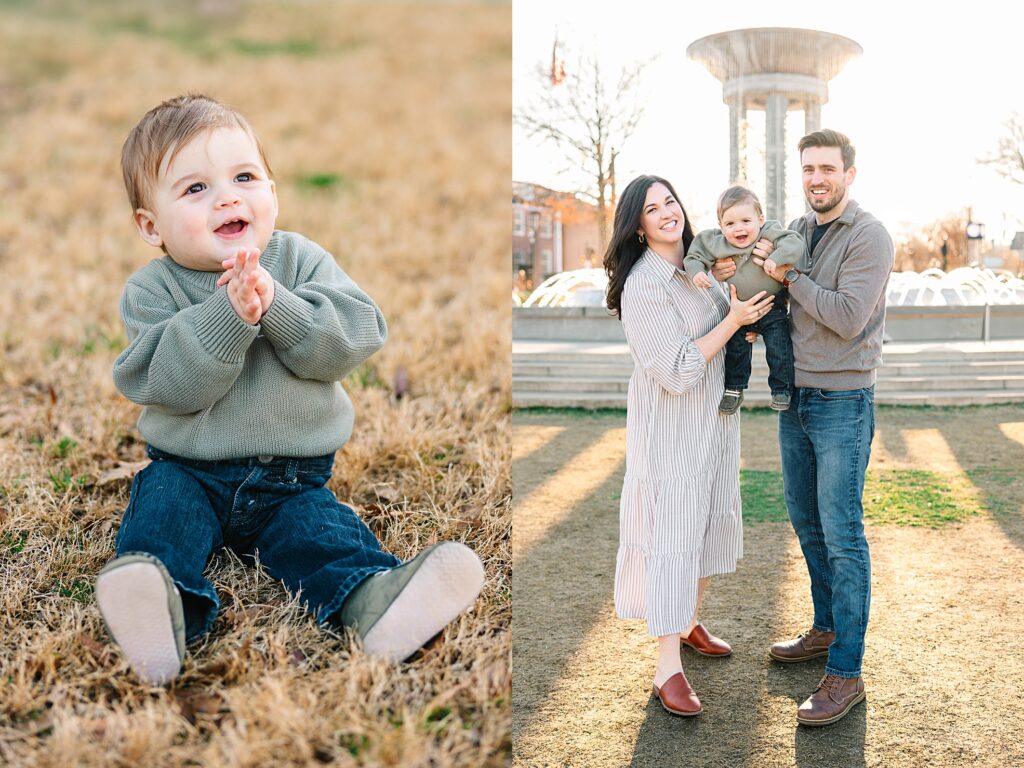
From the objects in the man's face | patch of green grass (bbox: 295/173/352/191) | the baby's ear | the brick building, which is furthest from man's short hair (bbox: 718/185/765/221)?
patch of green grass (bbox: 295/173/352/191)

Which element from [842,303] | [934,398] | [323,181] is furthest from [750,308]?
[323,181]

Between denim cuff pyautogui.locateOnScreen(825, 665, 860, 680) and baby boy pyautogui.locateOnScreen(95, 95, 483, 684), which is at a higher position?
baby boy pyautogui.locateOnScreen(95, 95, 483, 684)

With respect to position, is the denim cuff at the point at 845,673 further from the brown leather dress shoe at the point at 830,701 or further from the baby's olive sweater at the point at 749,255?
the baby's olive sweater at the point at 749,255

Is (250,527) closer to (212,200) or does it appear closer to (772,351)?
(212,200)

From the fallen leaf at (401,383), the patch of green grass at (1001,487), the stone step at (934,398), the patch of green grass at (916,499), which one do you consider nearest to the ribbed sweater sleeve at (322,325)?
the fallen leaf at (401,383)

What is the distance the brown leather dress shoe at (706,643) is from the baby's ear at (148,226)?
1478mm

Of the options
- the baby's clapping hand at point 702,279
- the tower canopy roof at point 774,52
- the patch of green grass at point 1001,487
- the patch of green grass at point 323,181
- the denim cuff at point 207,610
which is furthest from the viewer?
the patch of green grass at point 323,181

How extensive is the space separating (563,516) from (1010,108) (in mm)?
1756

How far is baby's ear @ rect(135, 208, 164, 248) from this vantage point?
2.09m

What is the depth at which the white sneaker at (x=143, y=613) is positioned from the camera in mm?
1651

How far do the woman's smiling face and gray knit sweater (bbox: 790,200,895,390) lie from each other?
0.24 metres

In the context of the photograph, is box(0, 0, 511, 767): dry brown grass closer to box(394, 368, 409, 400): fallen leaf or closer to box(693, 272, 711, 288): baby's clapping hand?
box(394, 368, 409, 400): fallen leaf

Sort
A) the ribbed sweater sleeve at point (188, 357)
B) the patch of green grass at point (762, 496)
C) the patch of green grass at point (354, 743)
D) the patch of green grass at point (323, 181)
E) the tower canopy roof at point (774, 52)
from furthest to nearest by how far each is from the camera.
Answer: the patch of green grass at point (323, 181)
the patch of green grass at point (762, 496)
the tower canopy roof at point (774, 52)
the ribbed sweater sleeve at point (188, 357)
the patch of green grass at point (354, 743)

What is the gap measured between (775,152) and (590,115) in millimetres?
535
